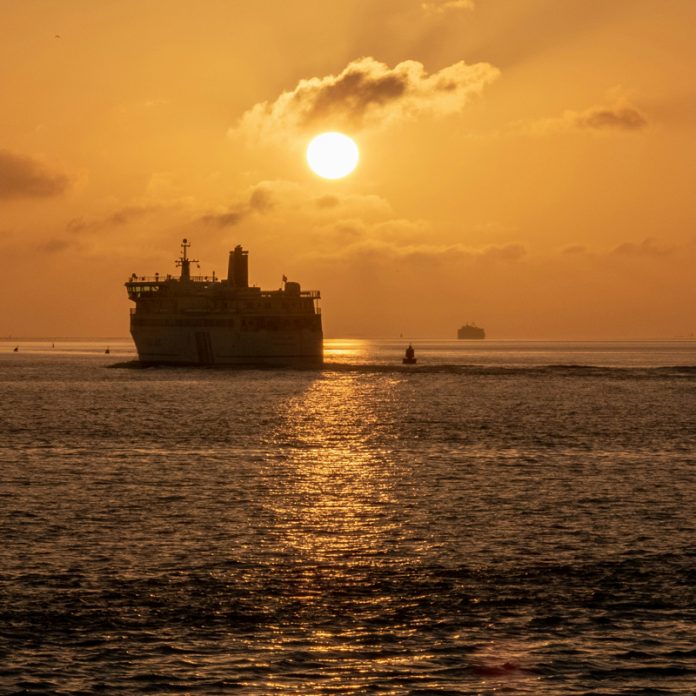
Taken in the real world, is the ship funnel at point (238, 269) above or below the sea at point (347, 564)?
above

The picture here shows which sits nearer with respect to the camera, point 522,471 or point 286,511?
point 286,511

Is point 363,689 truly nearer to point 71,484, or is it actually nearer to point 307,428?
point 71,484

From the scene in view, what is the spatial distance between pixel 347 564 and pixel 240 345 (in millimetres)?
150666

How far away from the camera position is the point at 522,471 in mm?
50125

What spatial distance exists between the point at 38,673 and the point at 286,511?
60.8ft

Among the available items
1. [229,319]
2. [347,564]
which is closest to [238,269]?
[229,319]

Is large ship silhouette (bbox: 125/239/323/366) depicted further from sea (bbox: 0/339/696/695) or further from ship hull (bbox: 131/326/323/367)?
sea (bbox: 0/339/696/695)

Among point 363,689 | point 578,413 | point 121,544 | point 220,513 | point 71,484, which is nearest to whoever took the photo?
point 363,689

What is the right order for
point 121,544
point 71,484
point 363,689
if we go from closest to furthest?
1. point 363,689
2. point 121,544
3. point 71,484

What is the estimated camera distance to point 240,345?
178500 millimetres

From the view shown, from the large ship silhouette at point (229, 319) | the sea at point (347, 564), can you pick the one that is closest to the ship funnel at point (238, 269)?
the large ship silhouette at point (229, 319)

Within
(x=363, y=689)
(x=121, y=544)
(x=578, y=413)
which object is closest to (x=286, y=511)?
(x=121, y=544)

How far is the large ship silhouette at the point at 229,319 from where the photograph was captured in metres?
174

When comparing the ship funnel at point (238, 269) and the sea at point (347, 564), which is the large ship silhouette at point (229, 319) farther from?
the sea at point (347, 564)
